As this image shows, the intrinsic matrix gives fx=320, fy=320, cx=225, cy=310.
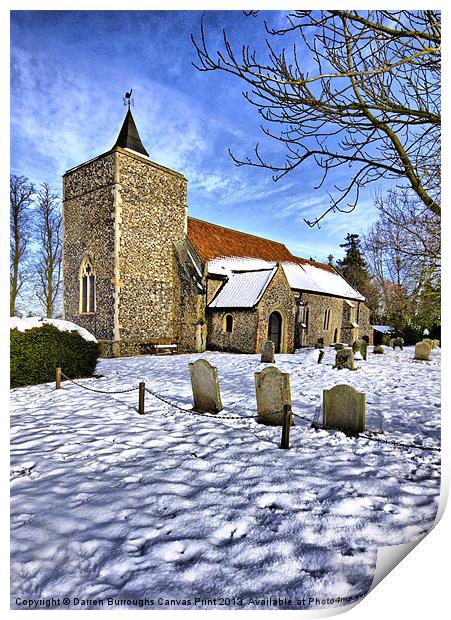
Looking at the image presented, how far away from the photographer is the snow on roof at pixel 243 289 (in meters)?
8.28

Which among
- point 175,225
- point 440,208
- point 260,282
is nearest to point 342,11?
point 440,208

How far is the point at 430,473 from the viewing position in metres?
2.31

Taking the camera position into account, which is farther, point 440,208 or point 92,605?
point 440,208

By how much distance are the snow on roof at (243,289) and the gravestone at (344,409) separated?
4.89m

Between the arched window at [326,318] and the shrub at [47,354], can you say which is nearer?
the shrub at [47,354]

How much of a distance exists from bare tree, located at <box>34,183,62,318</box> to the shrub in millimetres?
2029

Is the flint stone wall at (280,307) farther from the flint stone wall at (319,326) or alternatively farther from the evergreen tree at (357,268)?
the evergreen tree at (357,268)

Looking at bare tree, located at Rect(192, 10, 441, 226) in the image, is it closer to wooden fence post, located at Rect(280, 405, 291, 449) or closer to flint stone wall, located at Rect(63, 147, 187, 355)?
wooden fence post, located at Rect(280, 405, 291, 449)

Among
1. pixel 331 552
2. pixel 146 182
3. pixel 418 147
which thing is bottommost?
pixel 331 552

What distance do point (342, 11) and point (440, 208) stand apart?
149 centimetres

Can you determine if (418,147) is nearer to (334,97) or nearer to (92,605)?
(334,97)

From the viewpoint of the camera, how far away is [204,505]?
186cm

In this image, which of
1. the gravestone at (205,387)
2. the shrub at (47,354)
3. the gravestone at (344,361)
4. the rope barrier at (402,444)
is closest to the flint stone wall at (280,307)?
the gravestone at (344,361)

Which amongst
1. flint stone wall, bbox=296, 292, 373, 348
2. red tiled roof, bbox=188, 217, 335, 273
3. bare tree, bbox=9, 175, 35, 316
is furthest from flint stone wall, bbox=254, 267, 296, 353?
bare tree, bbox=9, 175, 35, 316
